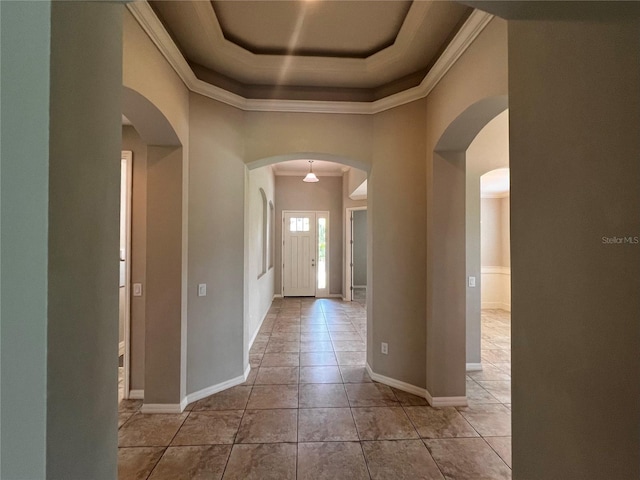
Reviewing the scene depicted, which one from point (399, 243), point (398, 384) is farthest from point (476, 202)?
point (398, 384)

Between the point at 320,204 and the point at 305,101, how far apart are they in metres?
4.81

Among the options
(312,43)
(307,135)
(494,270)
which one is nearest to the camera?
(312,43)

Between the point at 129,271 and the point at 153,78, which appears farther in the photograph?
the point at 129,271

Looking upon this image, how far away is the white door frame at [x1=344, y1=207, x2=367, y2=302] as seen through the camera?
762 centimetres

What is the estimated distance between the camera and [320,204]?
7945 millimetres

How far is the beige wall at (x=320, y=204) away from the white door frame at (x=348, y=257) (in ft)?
0.80

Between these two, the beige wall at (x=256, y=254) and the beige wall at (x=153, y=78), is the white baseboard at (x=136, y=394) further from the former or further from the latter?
the beige wall at (x=153, y=78)

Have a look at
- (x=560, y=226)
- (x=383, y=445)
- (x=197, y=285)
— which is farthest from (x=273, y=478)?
(x=560, y=226)

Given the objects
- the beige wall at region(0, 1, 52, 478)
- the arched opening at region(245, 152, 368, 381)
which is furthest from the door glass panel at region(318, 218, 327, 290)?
the beige wall at region(0, 1, 52, 478)

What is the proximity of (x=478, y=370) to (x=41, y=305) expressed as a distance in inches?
163

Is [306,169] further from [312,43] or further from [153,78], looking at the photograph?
[153,78]

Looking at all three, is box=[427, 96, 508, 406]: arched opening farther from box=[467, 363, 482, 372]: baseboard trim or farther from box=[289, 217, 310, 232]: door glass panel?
box=[289, 217, 310, 232]: door glass panel

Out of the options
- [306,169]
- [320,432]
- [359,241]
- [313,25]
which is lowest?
[320,432]

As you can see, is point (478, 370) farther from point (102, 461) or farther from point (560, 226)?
point (102, 461)
